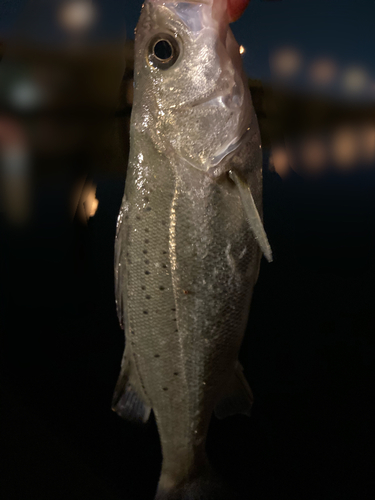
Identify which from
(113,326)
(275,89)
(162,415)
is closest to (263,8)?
(275,89)

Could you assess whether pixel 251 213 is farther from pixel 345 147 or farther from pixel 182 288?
pixel 345 147

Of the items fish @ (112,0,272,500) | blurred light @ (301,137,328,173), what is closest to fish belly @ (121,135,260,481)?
fish @ (112,0,272,500)

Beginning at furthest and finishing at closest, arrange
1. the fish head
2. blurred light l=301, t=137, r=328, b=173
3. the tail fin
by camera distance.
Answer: blurred light l=301, t=137, r=328, b=173, the tail fin, the fish head

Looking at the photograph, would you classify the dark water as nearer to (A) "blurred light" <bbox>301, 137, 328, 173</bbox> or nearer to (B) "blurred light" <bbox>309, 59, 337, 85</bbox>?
(A) "blurred light" <bbox>301, 137, 328, 173</bbox>

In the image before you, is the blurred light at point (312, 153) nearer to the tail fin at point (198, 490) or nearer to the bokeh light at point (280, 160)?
the bokeh light at point (280, 160)

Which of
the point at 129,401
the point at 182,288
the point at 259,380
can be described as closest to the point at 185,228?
the point at 182,288

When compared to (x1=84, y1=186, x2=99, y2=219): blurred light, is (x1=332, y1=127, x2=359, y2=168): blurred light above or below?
above
